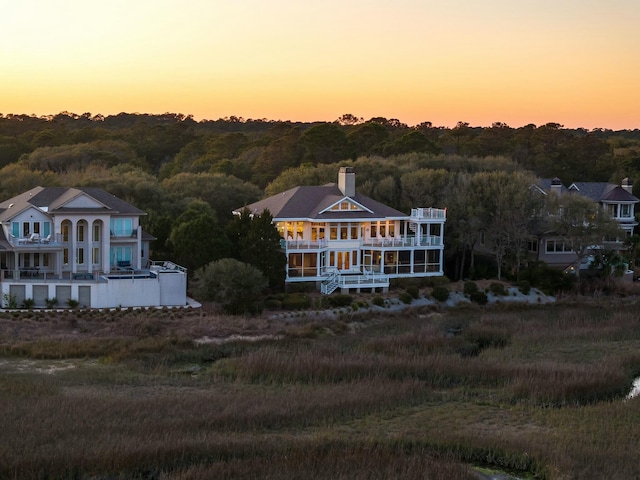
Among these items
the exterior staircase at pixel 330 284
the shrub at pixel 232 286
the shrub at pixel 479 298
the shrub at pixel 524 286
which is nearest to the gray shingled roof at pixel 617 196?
the shrub at pixel 524 286

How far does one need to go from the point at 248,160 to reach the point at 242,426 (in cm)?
6020

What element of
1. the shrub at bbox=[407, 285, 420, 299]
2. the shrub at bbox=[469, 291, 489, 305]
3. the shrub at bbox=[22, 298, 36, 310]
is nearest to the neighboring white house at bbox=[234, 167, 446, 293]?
the shrub at bbox=[407, 285, 420, 299]

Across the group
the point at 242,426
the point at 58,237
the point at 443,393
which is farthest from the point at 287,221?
the point at 242,426

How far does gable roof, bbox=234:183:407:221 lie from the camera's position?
152ft

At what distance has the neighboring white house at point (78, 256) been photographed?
3875 centimetres

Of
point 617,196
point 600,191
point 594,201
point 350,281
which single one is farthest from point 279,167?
point 350,281

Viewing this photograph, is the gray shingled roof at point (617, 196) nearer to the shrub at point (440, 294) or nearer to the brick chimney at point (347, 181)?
the brick chimney at point (347, 181)

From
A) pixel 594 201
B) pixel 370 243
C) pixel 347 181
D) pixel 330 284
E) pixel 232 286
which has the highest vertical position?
pixel 347 181

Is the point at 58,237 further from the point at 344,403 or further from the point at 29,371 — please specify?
the point at 344,403

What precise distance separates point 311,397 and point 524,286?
24.6 meters

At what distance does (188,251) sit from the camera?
42.9 meters

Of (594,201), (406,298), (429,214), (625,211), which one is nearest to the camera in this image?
(406,298)

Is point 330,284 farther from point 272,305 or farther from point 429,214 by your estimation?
point 429,214

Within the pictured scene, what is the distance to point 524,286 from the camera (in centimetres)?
4684
